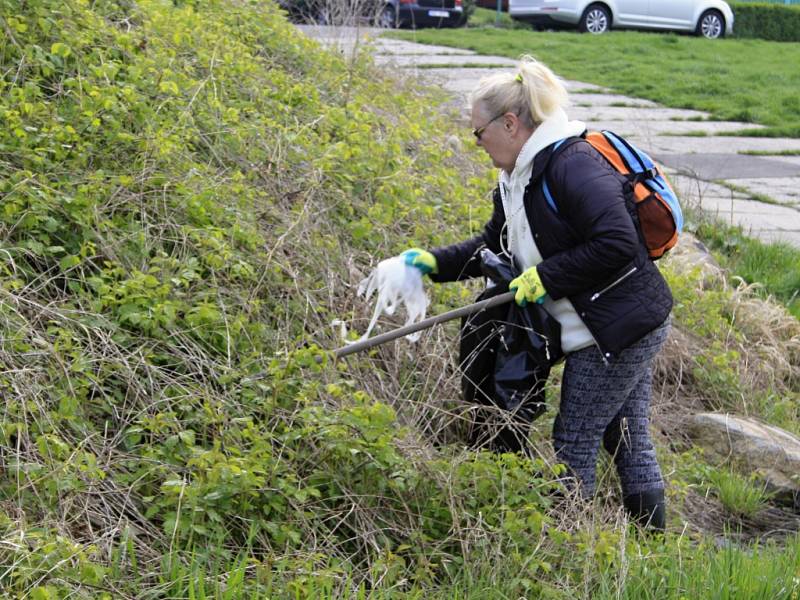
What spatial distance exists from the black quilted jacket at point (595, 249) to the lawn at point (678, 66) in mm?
10103

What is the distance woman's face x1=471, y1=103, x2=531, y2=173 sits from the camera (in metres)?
4.02

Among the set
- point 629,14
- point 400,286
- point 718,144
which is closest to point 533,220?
point 400,286

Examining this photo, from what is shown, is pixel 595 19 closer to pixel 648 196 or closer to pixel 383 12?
pixel 383 12

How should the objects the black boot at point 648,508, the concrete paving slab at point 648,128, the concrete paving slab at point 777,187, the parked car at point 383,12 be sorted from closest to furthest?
the black boot at point 648,508
the parked car at point 383,12
the concrete paving slab at point 777,187
the concrete paving slab at point 648,128

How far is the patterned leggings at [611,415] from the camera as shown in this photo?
411cm

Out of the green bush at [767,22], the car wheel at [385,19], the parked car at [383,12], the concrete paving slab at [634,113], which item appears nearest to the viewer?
the parked car at [383,12]

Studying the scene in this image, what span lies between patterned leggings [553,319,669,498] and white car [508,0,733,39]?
2066 centimetres

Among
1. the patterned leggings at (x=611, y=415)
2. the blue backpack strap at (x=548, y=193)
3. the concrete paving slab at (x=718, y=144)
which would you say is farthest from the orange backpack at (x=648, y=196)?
the concrete paving slab at (x=718, y=144)

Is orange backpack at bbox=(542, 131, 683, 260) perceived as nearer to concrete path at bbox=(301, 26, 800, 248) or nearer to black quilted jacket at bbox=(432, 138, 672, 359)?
black quilted jacket at bbox=(432, 138, 672, 359)

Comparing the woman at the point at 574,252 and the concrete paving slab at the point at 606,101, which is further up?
the woman at the point at 574,252

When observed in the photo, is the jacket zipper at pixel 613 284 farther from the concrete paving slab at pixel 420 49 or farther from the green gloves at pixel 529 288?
the concrete paving slab at pixel 420 49

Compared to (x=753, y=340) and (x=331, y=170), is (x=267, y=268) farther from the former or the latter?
(x=753, y=340)

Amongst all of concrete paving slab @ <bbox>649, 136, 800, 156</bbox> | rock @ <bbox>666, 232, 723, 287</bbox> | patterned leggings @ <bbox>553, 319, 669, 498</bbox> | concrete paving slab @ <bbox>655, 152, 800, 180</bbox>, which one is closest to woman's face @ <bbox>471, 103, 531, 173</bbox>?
patterned leggings @ <bbox>553, 319, 669, 498</bbox>

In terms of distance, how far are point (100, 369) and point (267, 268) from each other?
3.42ft
